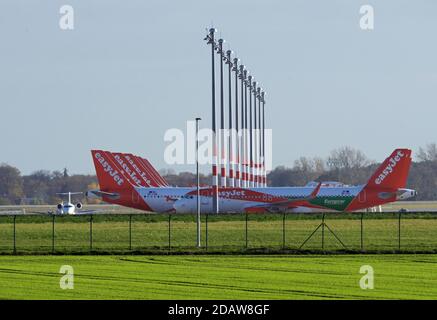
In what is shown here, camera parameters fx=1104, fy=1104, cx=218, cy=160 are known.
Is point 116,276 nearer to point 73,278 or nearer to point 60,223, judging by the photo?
point 73,278

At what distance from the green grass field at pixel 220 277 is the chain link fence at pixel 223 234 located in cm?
485

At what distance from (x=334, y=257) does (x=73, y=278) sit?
1511cm

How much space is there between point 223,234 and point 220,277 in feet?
93.5

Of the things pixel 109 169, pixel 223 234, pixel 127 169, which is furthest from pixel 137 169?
pixel 223 234

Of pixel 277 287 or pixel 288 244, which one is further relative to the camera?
pixel 288 244

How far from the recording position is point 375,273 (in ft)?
120

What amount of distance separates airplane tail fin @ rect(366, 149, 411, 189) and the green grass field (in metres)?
42.7

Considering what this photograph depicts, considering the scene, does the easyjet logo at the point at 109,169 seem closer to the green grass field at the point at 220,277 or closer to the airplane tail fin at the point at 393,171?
the airplane tail fin at the point at 393,171

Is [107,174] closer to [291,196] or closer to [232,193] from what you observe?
[232,193]

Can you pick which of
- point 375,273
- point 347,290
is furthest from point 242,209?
point 347,290

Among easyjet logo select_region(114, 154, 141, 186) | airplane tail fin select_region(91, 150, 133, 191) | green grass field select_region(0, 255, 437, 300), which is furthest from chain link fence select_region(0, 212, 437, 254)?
easyjet logo select_region(114, 154, 141, 186)

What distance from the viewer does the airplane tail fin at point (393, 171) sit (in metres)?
88.8

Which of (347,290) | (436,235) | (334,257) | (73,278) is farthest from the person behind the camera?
(436,235)

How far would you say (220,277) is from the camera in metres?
35.1
